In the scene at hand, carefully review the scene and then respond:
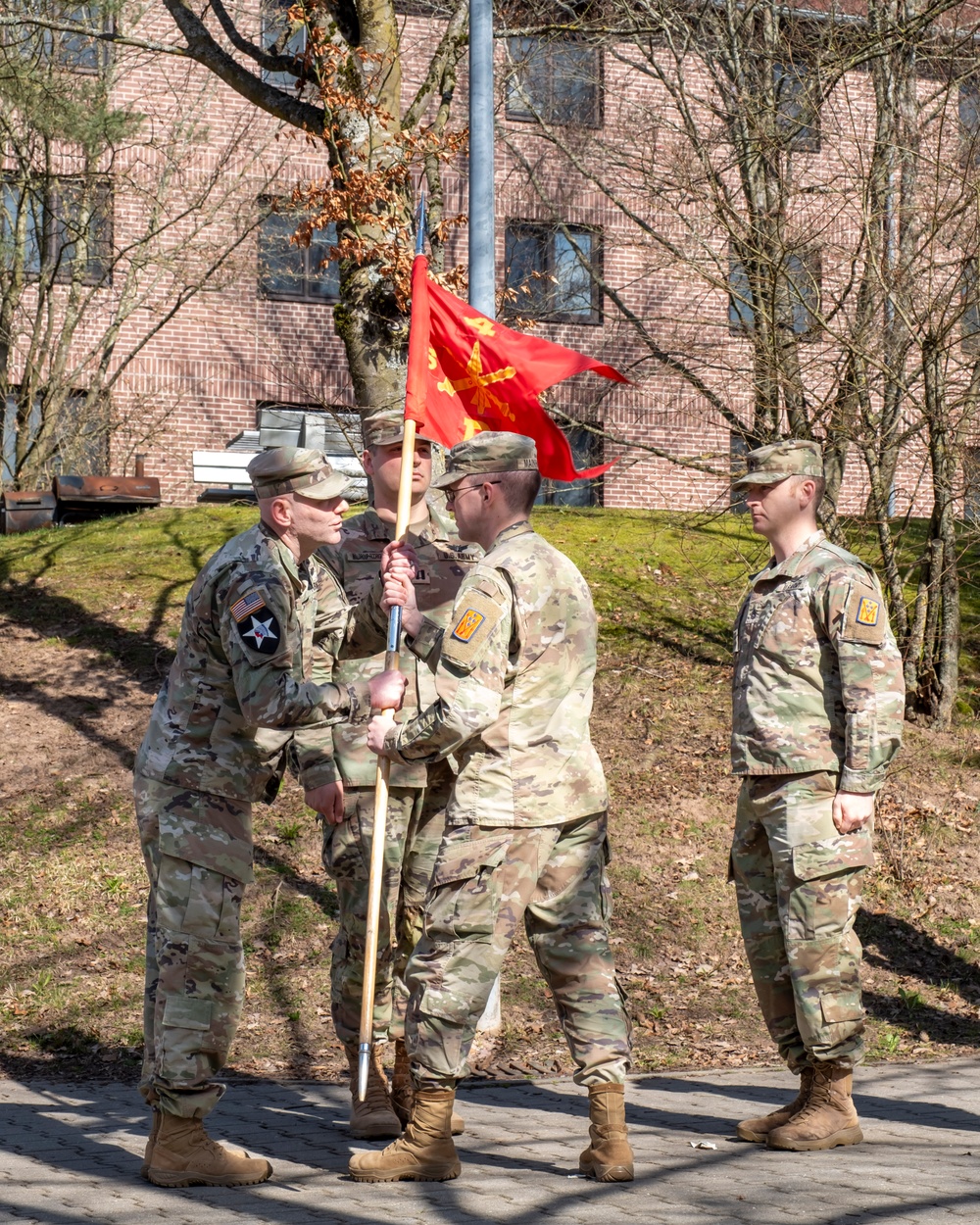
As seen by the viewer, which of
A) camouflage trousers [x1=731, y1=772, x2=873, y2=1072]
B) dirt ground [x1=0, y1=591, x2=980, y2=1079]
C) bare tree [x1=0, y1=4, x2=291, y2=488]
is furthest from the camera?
bare tree [x1=0, y1=4, x2=291, y2=488]

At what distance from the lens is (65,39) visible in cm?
1794

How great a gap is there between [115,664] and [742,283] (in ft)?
19.9

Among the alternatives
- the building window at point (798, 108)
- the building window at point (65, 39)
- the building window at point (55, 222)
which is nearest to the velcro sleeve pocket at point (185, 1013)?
the building window at point (798, 108)

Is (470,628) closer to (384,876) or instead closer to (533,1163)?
(384,876)

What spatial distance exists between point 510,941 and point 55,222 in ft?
65.3

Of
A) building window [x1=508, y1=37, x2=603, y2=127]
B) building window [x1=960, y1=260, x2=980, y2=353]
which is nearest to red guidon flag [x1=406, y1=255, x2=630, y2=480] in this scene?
building window [x1=960, y1=260, x2=980, y2=353]

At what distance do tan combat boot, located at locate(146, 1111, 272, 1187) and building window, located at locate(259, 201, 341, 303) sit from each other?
65.8 ft

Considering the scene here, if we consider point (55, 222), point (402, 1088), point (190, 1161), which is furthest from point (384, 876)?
point (55, 222)

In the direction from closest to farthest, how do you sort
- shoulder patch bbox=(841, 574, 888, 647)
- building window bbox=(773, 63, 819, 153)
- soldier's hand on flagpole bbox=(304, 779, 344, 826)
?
soldier's hand on flagpole bbox=(304, 779, 344, 826) → shoulder patch bbox=(841, 574, 888, 647) → building window bbox=(773, 63, 819, 153)

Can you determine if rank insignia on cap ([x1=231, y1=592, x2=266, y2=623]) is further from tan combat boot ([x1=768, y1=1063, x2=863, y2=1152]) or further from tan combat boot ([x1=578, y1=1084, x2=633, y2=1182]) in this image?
tan combat boot ([x1=768, y1=1063, x2=863, y2=1152])

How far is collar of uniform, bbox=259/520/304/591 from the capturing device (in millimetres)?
4785

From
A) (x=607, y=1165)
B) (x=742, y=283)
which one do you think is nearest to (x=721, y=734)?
(x=742, y=283)

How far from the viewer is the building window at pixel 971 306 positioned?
1021cm

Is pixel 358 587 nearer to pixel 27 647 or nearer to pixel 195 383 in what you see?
pixel 27 647
